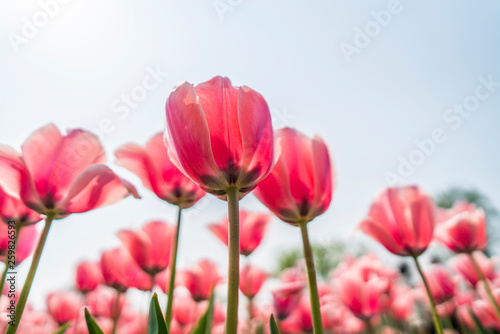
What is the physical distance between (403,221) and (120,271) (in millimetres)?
1264

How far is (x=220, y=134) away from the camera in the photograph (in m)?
0.66

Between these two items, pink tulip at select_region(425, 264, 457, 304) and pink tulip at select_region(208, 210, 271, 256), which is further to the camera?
pink tulip at select_region(425, 264, 457, 304)

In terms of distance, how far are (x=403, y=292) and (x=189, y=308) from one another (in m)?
1.69

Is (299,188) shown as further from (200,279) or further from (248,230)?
(200,279)

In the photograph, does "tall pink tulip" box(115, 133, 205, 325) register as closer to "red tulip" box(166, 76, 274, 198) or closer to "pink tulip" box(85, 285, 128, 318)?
"red tulip" box(166, 76, 274, 198)

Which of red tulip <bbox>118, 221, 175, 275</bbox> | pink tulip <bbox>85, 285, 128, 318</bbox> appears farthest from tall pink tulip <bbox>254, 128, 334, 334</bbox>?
pink tulip <bbox>85, 285, 128, 318</bbox>

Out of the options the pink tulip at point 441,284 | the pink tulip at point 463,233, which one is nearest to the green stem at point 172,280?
the pink tulip at point 463,233

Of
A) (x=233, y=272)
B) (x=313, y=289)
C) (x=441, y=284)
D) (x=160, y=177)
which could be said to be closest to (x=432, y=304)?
(x=313, y=289)

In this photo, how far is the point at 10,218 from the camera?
0.88 m

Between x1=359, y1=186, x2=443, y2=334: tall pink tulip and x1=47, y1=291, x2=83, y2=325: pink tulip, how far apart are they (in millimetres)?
1565

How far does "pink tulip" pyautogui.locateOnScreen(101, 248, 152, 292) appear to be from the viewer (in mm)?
1664

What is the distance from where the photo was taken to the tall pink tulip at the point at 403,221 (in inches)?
42.1

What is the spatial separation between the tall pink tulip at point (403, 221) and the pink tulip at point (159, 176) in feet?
1.75

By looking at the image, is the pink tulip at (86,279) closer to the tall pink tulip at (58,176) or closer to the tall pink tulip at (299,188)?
the tall pink tulip at (58,176)
